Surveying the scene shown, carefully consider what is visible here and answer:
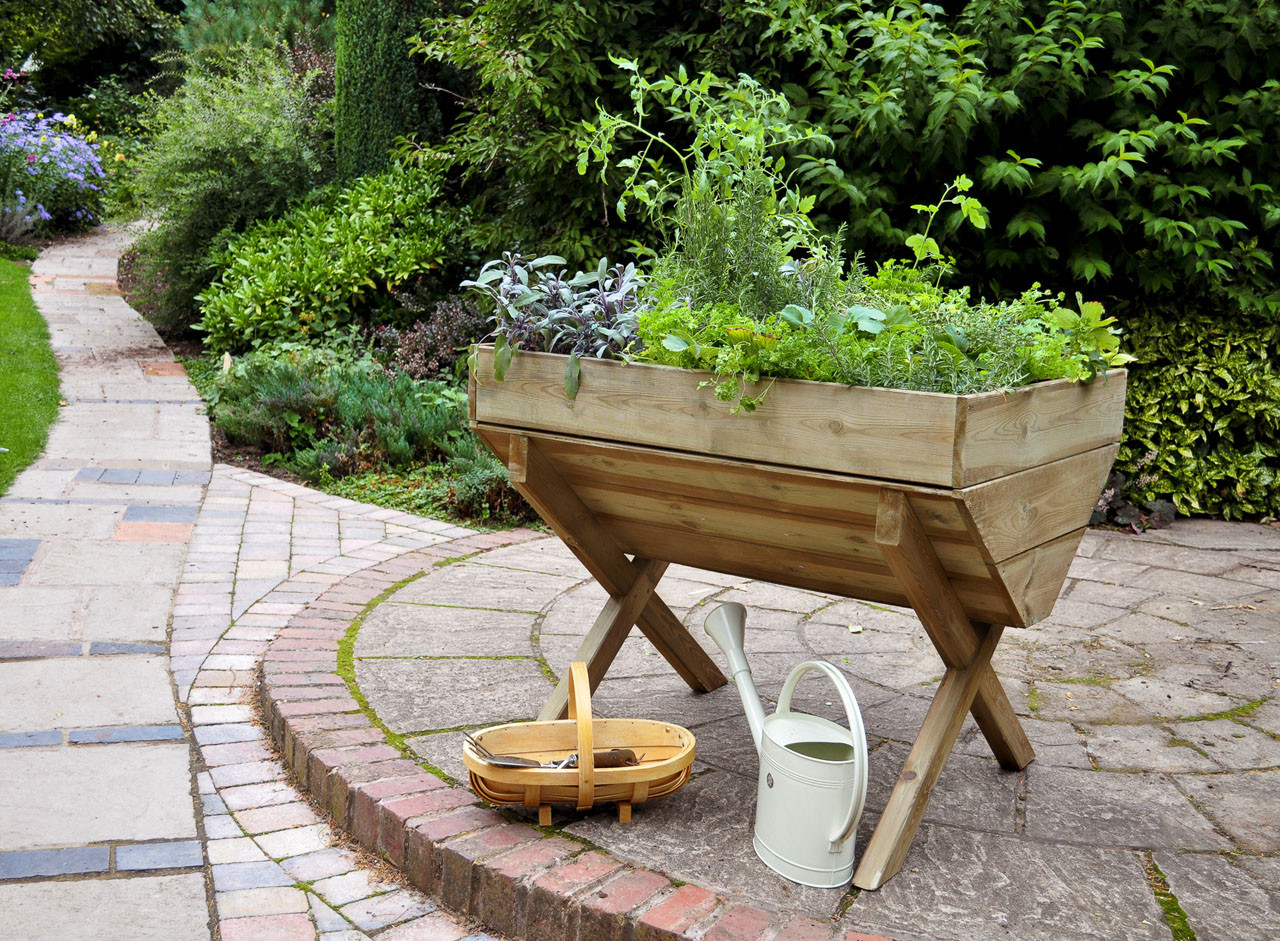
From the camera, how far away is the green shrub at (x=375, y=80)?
8758mm

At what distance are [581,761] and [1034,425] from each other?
1.09 m

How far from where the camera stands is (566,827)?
2260 millimetres

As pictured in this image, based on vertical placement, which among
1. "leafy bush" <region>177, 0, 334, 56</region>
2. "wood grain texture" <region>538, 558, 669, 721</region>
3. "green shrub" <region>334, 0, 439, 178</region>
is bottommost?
"wood grain texture" <region>538, 558, 669, 721</region>

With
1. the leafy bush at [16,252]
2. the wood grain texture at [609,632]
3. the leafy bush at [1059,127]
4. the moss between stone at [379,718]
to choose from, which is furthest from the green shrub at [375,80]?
the wood grain texture at [609,632]

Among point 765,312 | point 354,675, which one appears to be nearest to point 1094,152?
point 765,312

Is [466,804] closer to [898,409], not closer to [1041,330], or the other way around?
[898,409]

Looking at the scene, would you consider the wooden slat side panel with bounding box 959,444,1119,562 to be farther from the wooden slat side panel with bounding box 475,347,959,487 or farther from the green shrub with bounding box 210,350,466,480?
the green shrub with bounding box 210,350,466,480

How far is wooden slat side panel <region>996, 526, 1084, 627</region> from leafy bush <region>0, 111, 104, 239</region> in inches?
534

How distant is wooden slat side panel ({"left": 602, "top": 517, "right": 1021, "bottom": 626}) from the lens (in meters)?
2.11

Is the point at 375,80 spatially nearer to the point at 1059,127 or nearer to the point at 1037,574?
the point at 1059,127

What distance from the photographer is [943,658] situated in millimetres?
2178

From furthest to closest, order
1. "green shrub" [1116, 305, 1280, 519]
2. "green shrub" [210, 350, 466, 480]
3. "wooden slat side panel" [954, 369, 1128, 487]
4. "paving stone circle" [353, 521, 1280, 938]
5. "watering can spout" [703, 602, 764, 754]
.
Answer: "green shrub" [210, 350, 466, 480]
"green shrub" [1116, 305, 1280, 519]
"watering can spout" [703, 602, 764, 754]
"paving stone circle" [353, 521, 1280, 938]
"wooden slat side panel" [954, 369, 1128, 487]

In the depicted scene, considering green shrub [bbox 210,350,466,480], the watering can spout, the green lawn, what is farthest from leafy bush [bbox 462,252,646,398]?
the green lawn

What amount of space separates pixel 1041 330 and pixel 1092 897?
3.54 ft
